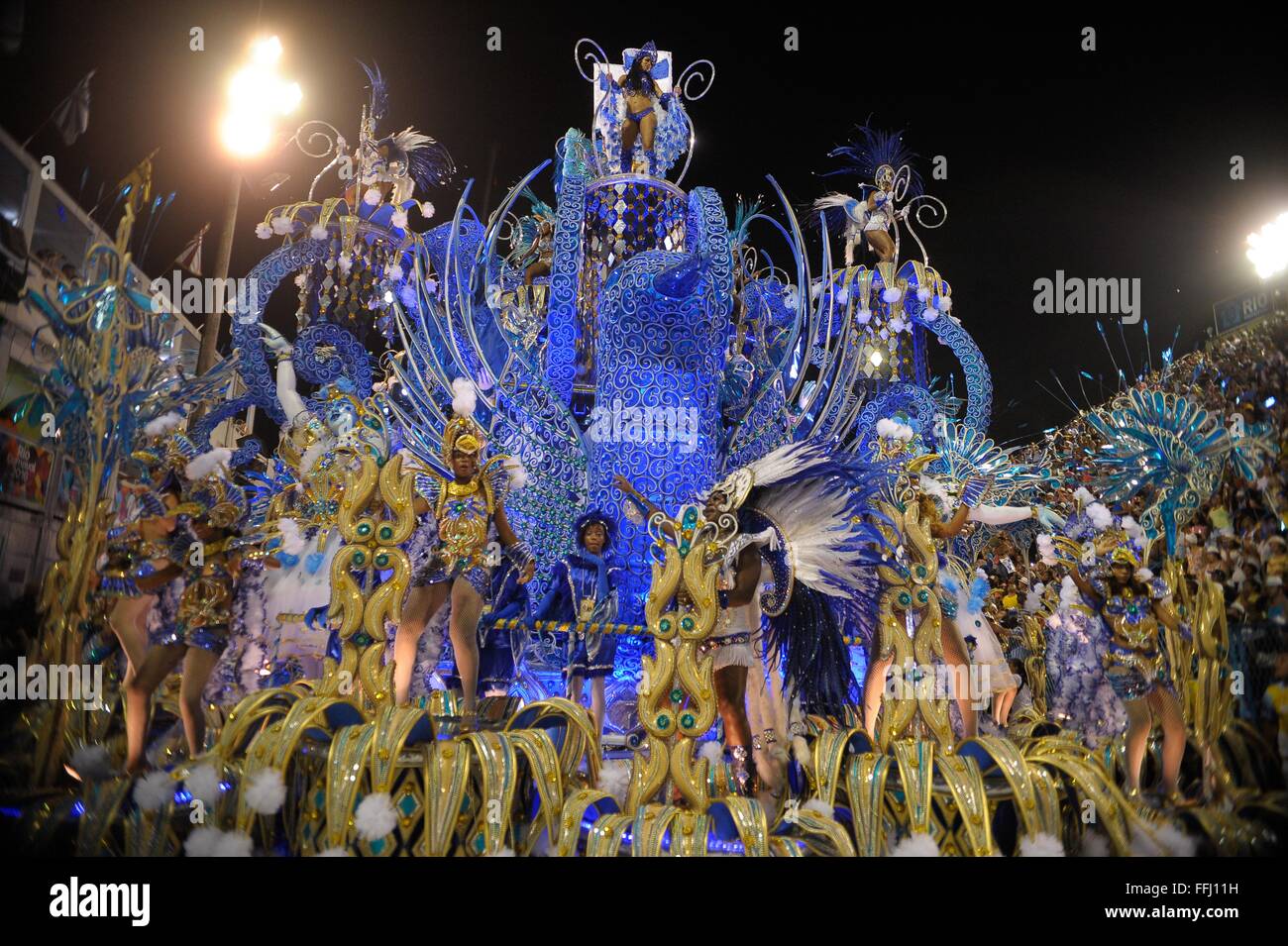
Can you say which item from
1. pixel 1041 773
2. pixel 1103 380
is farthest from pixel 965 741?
pixel 1103 380

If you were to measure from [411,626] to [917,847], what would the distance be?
2528 millimetres

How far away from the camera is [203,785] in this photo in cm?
304

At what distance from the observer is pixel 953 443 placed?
6648mm

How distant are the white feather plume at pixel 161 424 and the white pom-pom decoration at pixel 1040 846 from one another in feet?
13.1

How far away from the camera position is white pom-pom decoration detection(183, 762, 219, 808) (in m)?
3.03

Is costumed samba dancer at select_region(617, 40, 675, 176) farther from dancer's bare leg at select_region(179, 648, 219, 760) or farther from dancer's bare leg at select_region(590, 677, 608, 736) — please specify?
dancer's bare leg at select_region(179, 648, 219, 760)

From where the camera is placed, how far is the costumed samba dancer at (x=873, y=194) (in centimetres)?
745

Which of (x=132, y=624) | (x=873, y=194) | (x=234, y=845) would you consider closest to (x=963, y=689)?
(x=234, y=845)

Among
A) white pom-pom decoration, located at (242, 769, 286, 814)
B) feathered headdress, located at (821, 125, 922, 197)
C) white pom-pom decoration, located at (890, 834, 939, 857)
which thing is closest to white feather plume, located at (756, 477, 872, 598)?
white pom-pom decoration, located at (890, 834, 939, 857)

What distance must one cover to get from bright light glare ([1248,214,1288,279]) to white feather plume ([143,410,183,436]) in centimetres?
551

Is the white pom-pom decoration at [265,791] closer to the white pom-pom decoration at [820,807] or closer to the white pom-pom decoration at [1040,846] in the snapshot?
the white pom-pom decoration at [820,807]

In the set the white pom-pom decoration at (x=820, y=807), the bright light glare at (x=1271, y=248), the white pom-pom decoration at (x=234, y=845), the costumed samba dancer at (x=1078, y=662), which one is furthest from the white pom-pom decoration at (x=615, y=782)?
the bright light glare at (x=1271, y=248)

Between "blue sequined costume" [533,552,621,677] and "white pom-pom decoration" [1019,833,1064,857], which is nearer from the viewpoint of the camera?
"white pom-pom decoration" [1019,833,1064,857]

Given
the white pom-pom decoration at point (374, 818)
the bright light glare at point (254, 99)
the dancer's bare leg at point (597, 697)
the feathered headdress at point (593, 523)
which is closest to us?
the white pom-pom decoration at point (374, 818)
